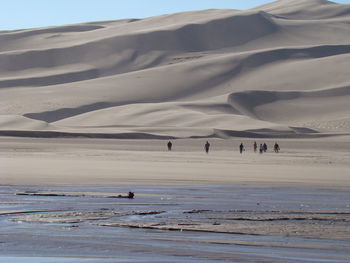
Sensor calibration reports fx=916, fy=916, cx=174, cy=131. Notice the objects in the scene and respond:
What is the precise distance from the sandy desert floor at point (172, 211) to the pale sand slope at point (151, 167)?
1.3 inches

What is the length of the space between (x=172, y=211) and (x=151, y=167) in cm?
1137

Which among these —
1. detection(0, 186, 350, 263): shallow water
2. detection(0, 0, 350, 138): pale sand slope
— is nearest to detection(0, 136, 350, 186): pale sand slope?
detection(0, 186, 350, 263): shallow water

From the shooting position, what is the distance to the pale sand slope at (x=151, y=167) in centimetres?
2173

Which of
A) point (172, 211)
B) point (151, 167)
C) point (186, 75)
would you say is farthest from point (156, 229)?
point (186, 75)

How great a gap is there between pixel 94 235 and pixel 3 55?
11720cm

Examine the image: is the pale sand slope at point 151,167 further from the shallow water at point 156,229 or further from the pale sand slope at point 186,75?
the pale sand slope at point 186,75

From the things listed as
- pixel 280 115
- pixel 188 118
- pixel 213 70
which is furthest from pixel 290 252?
pixel 213 70

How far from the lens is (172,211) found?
15055 millimetres

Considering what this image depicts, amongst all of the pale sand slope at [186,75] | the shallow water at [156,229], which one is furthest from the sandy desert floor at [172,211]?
the pale sand slope at [186,75]

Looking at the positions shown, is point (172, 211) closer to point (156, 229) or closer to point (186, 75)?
point (156, 229)

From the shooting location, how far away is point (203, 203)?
53.9 feet

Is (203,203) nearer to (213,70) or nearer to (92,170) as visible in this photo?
(92,170)

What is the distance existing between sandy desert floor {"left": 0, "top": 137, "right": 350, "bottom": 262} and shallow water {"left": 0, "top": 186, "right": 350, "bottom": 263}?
0.05 ft

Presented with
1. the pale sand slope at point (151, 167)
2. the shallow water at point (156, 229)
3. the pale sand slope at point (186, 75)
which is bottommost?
the shallow water at point (156, 229)
